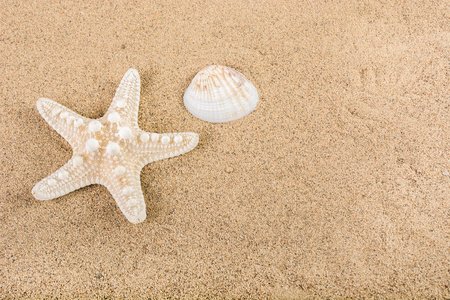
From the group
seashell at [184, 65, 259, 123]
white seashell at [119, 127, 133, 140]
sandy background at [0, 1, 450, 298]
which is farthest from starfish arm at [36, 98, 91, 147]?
seashell at [184, 65, 259, 123]

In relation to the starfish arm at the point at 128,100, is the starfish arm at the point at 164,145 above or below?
below

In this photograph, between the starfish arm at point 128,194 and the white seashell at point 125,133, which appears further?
the white seashell at point 125,133

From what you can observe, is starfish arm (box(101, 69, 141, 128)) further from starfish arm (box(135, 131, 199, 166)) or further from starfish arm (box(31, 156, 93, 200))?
starfish arm (box(31, 156, 93, 200))

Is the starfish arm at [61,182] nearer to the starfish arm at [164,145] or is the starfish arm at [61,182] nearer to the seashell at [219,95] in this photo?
the starfish arm at [164,145]

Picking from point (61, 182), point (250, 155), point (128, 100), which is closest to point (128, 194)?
point (61, 182)

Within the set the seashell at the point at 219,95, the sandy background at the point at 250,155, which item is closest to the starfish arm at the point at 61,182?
the sandy background at the point at 250,155

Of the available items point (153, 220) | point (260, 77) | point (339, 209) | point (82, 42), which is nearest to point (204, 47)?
point (260, 77)

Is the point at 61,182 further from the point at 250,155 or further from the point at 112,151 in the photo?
the point at 250,155
